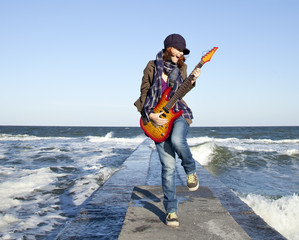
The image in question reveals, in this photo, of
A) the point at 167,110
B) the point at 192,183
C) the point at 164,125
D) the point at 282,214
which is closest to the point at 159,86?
the point at 167,110

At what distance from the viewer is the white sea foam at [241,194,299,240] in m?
3.68

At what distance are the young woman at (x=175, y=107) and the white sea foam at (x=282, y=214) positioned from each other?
76.9 inches

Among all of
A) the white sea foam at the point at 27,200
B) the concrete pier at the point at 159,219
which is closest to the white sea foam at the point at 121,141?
the white sea foam at the point at 27,200

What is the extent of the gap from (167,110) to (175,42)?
2.05 ft

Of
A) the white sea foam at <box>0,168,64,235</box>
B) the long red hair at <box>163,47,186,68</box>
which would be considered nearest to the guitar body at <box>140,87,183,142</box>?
the long red hair at <box>163,47,186,68</box>

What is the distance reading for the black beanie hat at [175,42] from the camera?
2.43 meters

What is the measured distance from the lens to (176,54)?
248 centimetres

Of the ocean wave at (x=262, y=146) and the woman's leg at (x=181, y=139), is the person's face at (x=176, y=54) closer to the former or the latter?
the woman's leg at (x=181, y=139)

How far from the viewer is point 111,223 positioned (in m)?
2.77

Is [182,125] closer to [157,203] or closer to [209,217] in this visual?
[209,217]

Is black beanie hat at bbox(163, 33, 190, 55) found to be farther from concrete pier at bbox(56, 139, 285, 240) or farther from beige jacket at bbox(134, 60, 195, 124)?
concrete pier at bbox(56, 139, 285, 240)

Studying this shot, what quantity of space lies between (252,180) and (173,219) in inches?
242

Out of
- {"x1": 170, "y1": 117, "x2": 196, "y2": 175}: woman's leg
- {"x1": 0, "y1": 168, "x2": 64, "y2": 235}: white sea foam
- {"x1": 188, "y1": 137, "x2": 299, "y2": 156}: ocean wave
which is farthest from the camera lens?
{"x1": 188, "y1": 137, "x2": 299, "y2": 156}: ocean wave

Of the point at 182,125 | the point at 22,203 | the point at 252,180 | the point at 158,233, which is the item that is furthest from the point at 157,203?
the point at 252,180
